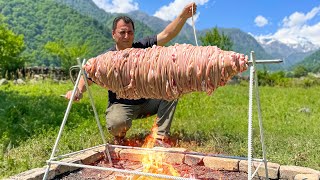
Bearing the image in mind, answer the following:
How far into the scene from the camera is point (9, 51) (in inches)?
1336

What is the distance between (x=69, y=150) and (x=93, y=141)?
0.58 meters

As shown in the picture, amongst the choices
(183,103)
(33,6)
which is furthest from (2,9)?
(183,103)

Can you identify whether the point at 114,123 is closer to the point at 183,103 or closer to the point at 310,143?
the point at 310,143

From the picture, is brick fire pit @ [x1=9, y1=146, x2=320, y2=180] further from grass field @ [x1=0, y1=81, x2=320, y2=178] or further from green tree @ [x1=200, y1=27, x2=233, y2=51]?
green tree @ [x1=200, y1=27, x2=233, y2=51]

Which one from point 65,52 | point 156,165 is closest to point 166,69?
point 156,165

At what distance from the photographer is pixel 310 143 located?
5301mm

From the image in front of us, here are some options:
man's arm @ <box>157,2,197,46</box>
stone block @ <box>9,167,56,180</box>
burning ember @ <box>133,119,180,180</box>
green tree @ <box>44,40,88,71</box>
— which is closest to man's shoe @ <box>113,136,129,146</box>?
burning ember @ <box>133,119,180,180</box>

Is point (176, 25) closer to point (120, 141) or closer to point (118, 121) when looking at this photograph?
point (118, 121)

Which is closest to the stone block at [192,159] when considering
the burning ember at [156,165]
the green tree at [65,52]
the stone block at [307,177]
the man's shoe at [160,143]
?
the burning ember at [156,165]

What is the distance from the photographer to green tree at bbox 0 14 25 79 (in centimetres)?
2744

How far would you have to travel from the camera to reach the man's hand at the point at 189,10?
4377 millimetres

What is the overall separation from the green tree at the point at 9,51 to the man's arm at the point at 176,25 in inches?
842

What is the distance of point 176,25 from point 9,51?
32.6 m

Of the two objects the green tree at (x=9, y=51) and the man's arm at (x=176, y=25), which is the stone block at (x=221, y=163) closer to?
the man's arm at (x=176, y=25)
